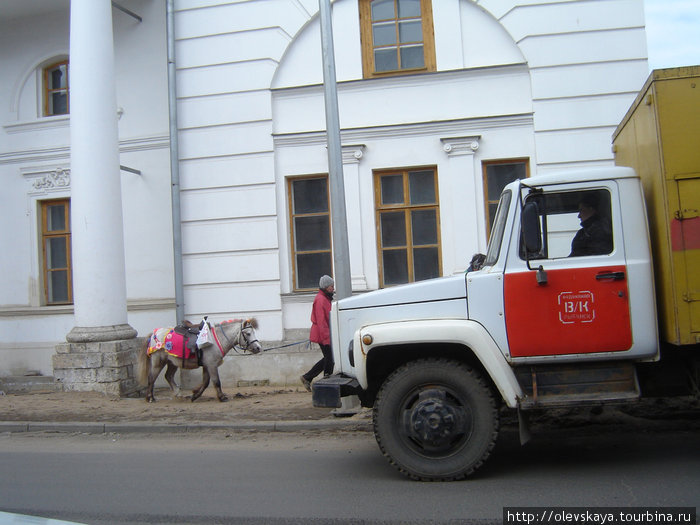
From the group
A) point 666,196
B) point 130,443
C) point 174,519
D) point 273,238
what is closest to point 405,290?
point 666,196

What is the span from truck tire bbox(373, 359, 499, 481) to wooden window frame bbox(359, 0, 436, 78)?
23.4 feet

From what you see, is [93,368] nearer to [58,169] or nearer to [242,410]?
[242,410]

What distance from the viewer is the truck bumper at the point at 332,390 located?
5348mm

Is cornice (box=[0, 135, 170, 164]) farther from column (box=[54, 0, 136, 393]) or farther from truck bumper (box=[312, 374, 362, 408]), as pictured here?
truck bumper (box=[312, 374, 362, 408])

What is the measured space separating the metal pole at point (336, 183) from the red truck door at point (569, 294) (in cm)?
299

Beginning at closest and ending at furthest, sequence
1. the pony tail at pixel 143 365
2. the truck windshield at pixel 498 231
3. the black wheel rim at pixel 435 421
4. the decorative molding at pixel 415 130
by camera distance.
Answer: the black wheel rim at pixel 435 421
the truck windshield at pixel 498 231
the pony tail at pixel 143 365
the decorative molding at pixel 415 130

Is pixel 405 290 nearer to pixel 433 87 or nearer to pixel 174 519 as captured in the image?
pixel 174 519

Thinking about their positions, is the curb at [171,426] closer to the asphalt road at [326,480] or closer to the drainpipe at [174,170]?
the asphalt road at [326,480]

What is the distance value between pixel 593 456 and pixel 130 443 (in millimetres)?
5120

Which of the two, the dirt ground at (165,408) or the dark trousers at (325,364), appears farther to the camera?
the dark trousers at (325,364)

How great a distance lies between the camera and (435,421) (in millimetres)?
5031

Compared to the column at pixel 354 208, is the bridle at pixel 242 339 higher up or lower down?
lower down

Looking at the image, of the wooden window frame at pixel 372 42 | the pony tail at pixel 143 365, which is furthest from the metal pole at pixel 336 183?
the pony tail at pixel 143 365

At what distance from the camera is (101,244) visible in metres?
10.3
